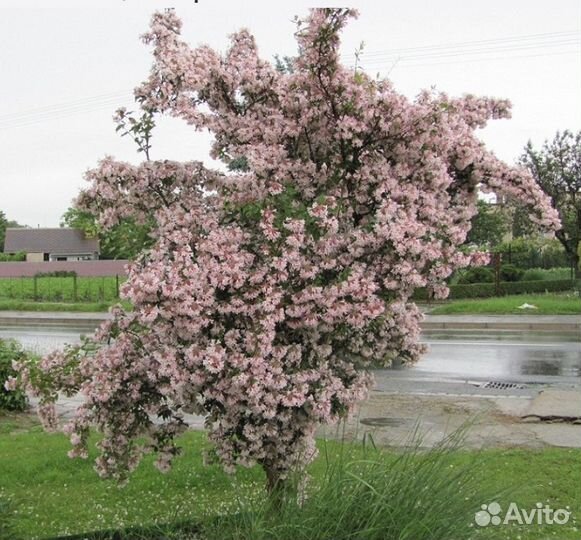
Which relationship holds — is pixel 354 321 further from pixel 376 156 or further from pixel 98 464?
pixel 98 464

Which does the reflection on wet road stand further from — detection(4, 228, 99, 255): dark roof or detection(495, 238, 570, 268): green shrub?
detection(4, 228, 99, 255): dark roof

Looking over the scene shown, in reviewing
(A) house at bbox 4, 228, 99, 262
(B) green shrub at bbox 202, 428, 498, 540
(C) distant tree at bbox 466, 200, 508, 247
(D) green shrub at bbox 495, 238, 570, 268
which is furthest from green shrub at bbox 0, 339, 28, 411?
(A) house at bbox 4, 228, 99, 262

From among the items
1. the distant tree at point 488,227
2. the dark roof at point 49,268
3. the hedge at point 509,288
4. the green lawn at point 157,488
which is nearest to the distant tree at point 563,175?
the hedge at point 509,288

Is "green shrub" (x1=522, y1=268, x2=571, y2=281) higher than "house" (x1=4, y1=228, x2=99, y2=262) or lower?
lower

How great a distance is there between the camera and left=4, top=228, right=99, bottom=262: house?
226ft

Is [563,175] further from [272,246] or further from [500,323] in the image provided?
[272,246]

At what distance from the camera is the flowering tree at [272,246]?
3760 millimetres

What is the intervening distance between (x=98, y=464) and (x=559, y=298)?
1925 cm

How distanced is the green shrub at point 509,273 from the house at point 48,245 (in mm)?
47695

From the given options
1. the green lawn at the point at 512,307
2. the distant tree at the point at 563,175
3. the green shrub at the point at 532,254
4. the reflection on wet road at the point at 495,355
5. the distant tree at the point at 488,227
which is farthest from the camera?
the distant tree at the point at 488,227

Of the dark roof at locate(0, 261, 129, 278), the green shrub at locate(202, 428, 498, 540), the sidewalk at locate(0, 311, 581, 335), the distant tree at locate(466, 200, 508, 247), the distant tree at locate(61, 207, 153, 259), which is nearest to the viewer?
the green shrub at locate(202, 428, 498, 540)

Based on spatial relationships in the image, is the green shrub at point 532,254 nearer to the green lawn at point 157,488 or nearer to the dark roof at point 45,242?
the green lawn at point 157,488

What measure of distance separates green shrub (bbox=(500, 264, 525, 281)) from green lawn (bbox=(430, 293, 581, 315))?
4.24 meters

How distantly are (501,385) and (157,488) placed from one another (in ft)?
19.8
